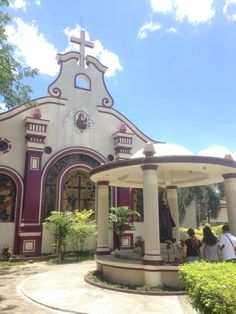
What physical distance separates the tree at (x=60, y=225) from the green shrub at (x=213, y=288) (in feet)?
38.6

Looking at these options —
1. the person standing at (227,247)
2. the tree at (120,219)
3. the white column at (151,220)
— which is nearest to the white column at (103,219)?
the white column at (151,220)

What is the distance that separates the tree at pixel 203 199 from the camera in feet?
80.6

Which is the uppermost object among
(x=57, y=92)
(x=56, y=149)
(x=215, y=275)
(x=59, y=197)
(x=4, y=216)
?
(x=57, y=92)

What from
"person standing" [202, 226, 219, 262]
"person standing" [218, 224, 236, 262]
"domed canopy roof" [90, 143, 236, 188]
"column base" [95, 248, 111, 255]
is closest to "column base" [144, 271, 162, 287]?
"person standing" [202, 226, 219, 262]

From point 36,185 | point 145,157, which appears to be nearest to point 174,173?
point 145,157

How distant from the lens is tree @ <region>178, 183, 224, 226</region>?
80.6 ft

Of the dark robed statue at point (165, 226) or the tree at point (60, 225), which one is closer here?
the dark robed statue at point (165, 226)

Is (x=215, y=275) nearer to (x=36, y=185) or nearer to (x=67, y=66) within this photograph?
(x=36, y=185)

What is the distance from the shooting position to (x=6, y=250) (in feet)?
56.5

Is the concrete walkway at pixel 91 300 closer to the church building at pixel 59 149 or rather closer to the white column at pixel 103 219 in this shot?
the white column at pixel 103 219

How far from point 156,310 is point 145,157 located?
4458 mm

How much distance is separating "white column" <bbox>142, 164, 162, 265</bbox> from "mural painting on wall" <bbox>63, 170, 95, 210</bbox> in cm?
1137

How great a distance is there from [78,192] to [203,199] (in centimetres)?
1136

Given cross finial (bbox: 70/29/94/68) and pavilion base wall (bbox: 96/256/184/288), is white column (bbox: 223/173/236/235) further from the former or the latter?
cross finial (bbox: 70/29/94/68)
